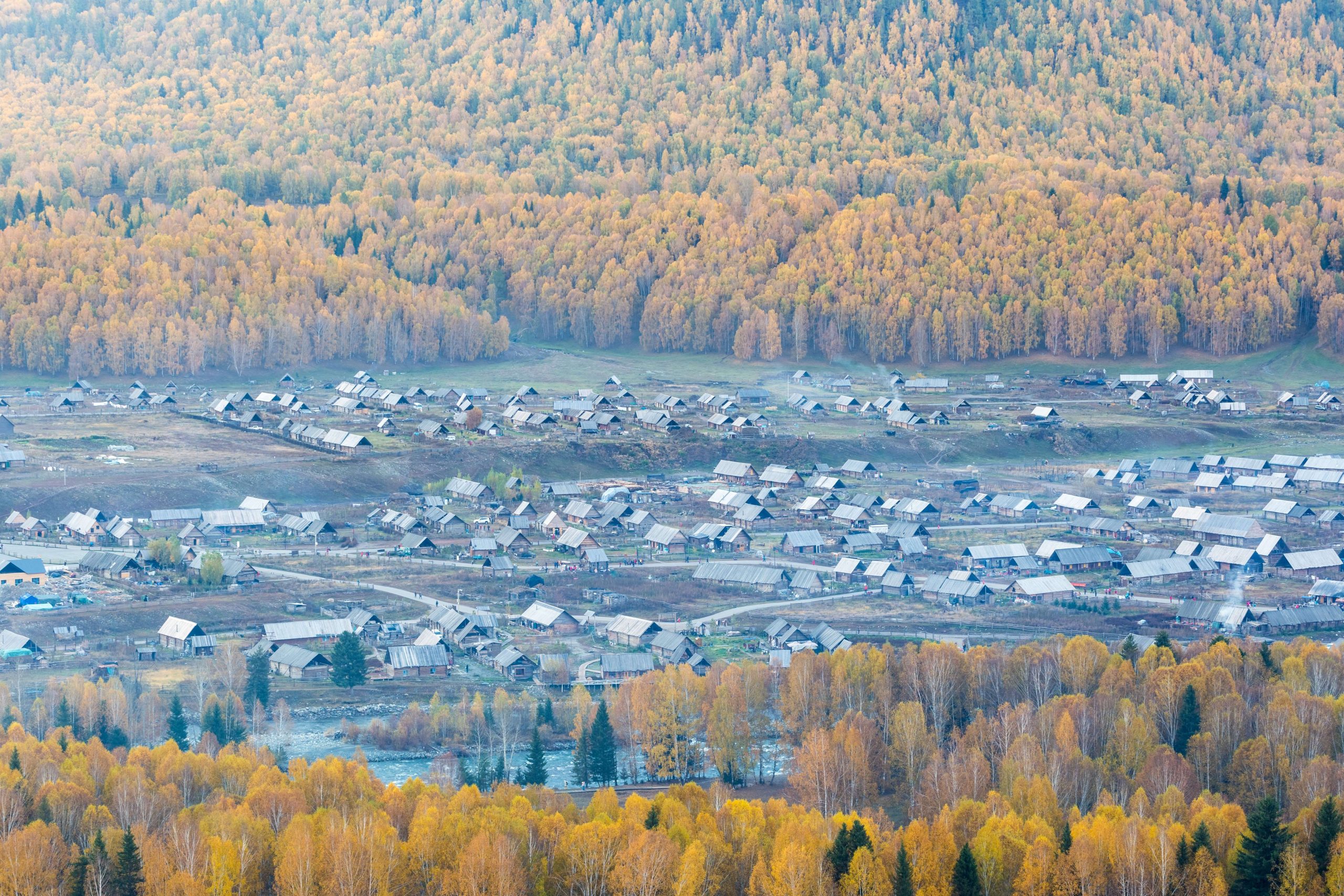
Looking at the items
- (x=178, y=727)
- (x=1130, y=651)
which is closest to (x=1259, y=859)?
(x=1130, y=651)

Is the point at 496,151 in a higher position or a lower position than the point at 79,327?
higher

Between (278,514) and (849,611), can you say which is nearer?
(849,611)

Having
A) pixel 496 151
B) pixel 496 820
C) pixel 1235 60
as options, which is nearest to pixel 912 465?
pixel 496 820

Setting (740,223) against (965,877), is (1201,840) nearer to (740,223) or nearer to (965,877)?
(965,877)

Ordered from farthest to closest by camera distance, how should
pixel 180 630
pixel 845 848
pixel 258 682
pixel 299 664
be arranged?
pixel 180 630, pixel 299 664, pixel 258 682, pixel 845 848

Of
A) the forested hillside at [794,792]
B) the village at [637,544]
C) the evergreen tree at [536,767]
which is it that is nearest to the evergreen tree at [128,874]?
the forested hillside at [794,792]

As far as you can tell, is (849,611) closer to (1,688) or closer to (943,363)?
(1,688)
